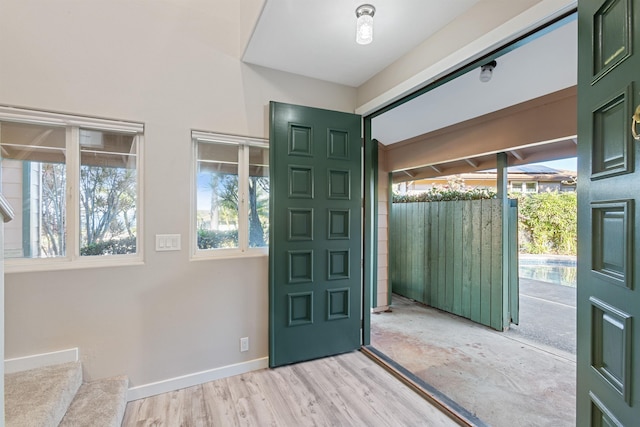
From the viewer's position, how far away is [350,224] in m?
2.86

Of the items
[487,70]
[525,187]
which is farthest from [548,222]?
[487,70]

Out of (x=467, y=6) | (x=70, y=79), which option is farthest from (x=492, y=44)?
(x=70, y=79)

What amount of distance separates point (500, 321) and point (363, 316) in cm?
180

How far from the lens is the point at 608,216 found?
96 cm

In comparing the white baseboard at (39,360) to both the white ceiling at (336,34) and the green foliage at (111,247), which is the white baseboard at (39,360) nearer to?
the green foliage at (111,247)

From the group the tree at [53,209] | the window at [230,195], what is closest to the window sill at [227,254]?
the window at [230,195]

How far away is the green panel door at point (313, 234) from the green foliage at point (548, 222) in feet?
14.1

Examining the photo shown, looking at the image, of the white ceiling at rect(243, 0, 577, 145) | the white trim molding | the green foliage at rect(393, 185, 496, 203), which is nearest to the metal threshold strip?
the white trim molding

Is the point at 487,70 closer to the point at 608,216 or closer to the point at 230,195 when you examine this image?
the point at 608,216

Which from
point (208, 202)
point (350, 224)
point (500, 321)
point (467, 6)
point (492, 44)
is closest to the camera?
point (492, 44)

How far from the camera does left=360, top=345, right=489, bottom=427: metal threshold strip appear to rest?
191 centimetres

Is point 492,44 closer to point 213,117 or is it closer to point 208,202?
point 213,117

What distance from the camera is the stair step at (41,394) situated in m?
1.43

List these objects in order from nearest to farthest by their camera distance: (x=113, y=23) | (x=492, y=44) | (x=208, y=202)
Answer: (x=492, y=44) < (x=113, y=23) < (x=208, y=202)
